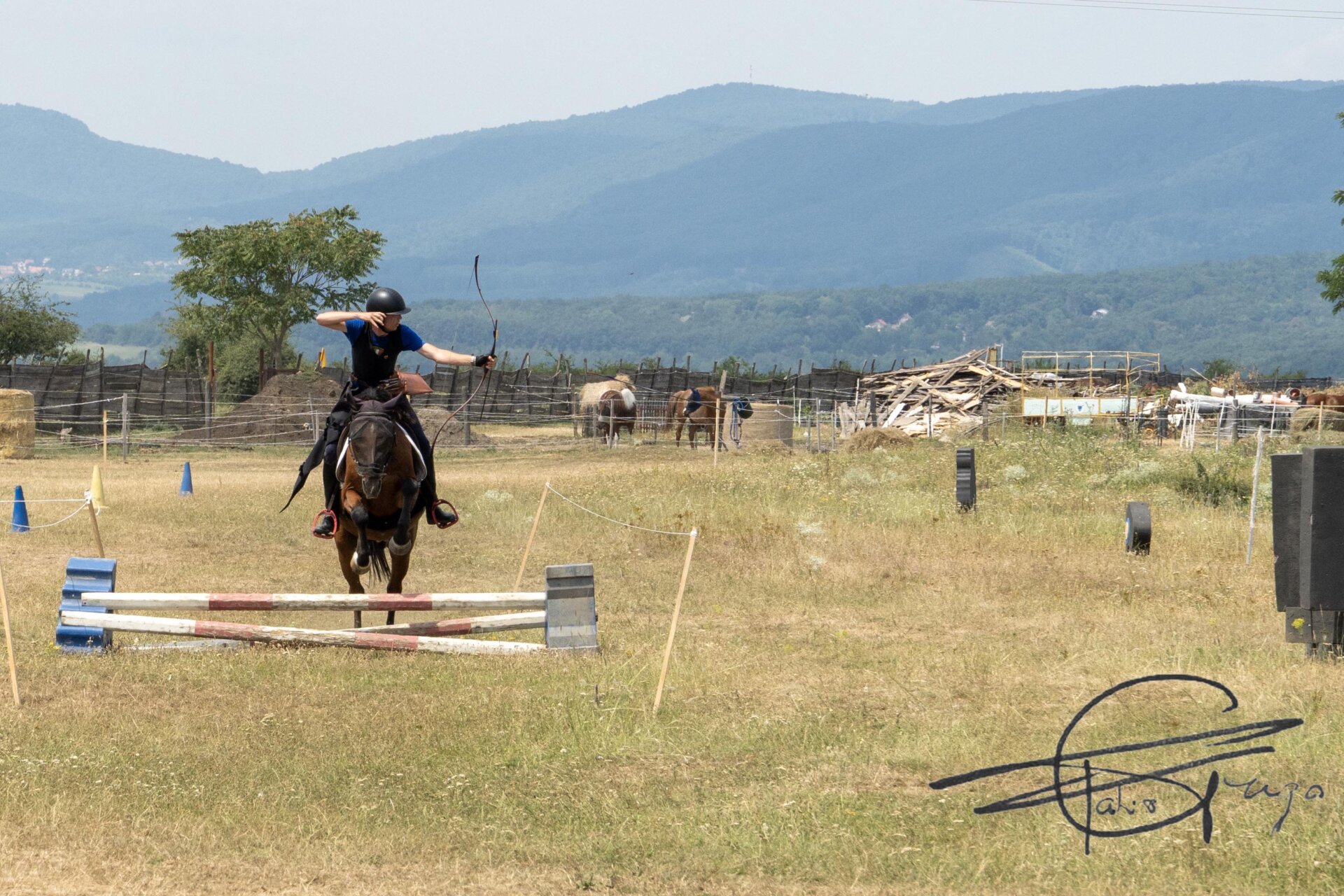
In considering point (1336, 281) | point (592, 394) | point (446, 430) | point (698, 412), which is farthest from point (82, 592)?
point (1336, 281)

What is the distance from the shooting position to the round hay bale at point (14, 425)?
35.0 meters

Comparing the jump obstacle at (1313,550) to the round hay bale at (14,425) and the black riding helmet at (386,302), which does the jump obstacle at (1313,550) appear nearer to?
the black riding helmet at (386,302)

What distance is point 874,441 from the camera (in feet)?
120

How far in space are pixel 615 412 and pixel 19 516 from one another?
23984mm

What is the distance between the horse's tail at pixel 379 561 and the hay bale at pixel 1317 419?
97.2 feet

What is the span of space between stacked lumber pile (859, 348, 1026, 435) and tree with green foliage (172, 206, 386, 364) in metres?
18.9

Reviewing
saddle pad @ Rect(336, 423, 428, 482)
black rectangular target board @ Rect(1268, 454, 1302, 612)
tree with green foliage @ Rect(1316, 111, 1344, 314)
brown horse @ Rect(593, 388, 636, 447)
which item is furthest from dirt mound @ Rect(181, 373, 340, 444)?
tree with green foliage @ Rect(1316, 111, 1344, 314)

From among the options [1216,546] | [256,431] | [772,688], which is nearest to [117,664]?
[772,688]

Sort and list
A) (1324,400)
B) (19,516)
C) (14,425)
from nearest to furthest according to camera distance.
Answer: (19,516)
(14,425)
(1324,400)

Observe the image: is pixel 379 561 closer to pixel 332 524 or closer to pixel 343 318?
pixel 332 524

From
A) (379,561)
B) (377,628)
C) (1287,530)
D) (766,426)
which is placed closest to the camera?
(1287,530)

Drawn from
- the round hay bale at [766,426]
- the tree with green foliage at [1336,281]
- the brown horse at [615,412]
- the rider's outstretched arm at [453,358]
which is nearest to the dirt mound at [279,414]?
the brown horse at [615,412]

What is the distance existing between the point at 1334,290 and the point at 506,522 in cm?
4726

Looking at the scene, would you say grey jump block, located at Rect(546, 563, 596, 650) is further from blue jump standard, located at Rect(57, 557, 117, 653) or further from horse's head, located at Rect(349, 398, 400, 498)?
blue jump standard, located at Rect(57, 557, 117, 653)
